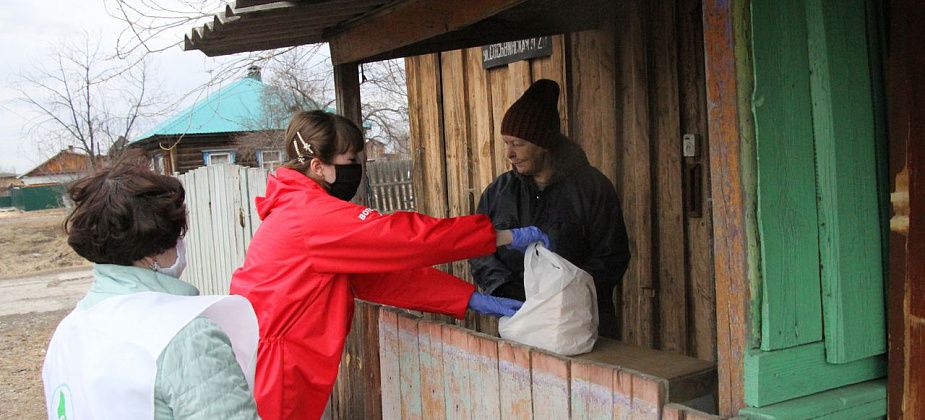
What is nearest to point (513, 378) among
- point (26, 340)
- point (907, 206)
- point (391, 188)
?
point (907, 206)

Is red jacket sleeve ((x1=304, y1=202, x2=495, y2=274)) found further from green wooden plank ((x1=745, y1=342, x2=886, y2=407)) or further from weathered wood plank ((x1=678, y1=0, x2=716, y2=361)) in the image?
weathered wood plank ((x1=678, y1=0, x2=716, y2=361))

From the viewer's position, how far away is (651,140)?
4328 mm

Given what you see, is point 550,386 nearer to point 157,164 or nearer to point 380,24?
point 380,24

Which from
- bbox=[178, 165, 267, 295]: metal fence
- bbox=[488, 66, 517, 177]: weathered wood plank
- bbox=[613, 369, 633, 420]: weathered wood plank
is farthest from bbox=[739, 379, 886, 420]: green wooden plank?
bbox=[178, 165, 267, 295]: metal fence

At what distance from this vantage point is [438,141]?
635 cm

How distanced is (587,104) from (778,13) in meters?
2.75

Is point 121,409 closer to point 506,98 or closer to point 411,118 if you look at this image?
point 506,98

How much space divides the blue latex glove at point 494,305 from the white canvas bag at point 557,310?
0.98 ft

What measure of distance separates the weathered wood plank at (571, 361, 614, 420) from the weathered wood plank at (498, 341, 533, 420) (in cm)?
26

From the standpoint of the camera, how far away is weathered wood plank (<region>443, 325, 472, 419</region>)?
10.2ft

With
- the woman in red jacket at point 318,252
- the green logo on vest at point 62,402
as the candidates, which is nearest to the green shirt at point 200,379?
the green logo on vest at point 62,402

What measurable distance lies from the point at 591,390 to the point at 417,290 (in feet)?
4.03

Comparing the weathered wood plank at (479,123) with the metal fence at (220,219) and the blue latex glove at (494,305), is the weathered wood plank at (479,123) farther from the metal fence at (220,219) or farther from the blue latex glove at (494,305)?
the blue latex glove at (494,305)

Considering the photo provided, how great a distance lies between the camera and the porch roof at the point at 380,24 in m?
3.31
